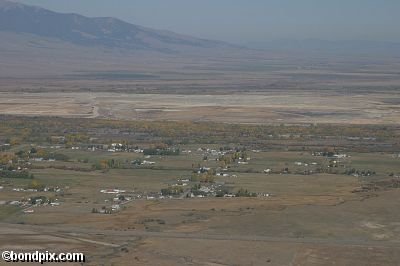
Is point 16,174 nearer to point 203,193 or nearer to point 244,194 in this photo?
point 203,193

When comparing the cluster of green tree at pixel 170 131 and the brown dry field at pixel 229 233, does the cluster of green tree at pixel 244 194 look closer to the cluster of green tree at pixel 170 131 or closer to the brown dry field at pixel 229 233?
the brown dry field at pixel 229 233

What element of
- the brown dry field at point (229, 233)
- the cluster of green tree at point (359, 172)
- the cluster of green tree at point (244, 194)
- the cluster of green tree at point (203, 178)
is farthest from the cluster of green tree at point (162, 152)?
the brown dry field at point (229, 233)

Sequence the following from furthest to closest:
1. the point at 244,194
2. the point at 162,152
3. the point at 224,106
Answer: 1. the point at 224,106
2. the point at 162,152
3. the point at 244,194

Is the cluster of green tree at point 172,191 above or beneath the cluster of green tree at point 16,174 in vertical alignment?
above

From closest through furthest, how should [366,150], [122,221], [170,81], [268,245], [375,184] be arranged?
[268,245] → [122,221] → [375,184] → [366,150] → [170,81]

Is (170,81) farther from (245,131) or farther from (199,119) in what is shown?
(245,131)

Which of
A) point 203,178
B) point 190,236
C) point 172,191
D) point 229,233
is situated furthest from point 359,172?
point 190,236

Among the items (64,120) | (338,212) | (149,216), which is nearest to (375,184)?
(338,212)

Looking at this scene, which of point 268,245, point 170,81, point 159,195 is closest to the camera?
point 268,245

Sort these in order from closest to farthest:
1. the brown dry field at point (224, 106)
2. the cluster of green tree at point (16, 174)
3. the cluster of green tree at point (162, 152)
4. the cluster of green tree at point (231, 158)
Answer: the cluster of green tree at point (16, 174), the cluster of green tree at point (231, 158), the cluster of green tree at point (162, 152), the brown dry field at point (224, 106)
